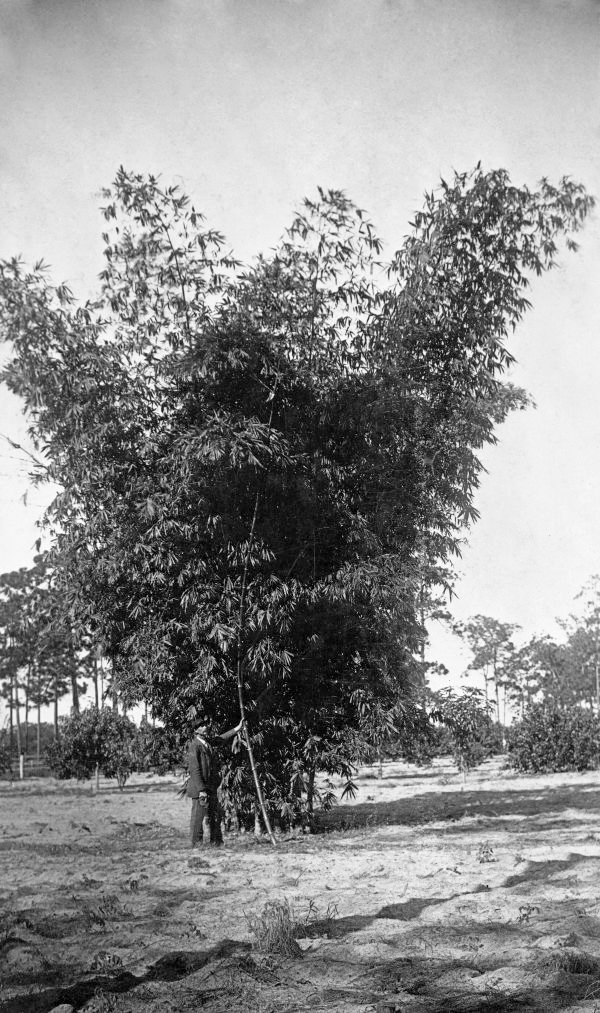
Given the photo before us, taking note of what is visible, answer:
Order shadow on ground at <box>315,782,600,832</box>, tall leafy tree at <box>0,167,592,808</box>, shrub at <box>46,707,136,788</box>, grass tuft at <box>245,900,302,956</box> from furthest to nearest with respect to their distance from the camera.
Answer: shrub at <box>46,707,136,788</box>, shadow on ground at <box>315,782,600,832</box>, tall leafy tree at <box>0,167,592,808</box>, grass tuft at <box>245,900,302,956</box>

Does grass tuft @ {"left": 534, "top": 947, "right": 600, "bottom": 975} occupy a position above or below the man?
below

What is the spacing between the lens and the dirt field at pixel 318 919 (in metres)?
3.96

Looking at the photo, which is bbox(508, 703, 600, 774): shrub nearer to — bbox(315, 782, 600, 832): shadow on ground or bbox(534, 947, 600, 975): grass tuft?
bbox(315, 782, 600, 832): shadow on ground

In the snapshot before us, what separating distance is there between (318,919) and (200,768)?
13.3 feet

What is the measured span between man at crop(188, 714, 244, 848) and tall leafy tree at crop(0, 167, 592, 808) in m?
0.41

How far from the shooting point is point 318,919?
5.45 metres

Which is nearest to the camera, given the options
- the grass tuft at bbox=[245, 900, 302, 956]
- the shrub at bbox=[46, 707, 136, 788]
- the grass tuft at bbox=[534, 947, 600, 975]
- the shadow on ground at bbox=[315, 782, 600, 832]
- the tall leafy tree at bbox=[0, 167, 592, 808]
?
the grass tuft at bbox=[534, 947, 600, 975]

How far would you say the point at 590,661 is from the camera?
43.4 meters

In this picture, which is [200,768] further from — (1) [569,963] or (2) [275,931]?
(1) [569,963]

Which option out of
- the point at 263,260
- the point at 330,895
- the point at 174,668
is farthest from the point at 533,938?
the point at 263,260

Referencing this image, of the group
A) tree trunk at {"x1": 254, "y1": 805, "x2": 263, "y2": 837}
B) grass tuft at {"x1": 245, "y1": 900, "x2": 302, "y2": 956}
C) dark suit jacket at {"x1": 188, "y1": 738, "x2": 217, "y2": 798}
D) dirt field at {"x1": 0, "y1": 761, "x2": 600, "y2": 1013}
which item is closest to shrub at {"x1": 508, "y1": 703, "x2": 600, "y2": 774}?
dirt field at {"x1": 0, "y1": 761, "x2": 600, "y2": 1013}

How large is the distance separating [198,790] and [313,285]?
5577 mm

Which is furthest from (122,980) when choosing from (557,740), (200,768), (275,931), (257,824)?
(557,740)

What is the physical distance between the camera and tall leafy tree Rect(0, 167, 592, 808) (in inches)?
355
